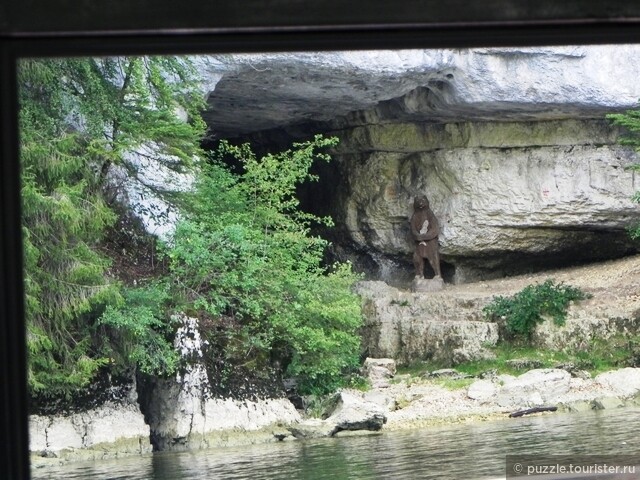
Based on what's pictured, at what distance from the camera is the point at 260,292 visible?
1577cm

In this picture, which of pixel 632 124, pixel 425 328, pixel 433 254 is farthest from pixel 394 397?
pixel 632 124

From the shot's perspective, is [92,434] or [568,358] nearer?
[92,434]

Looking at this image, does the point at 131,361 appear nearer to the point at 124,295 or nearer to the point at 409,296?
the point at 124,295

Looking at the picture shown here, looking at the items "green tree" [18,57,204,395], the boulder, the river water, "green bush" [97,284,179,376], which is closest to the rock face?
"green tree" [18,57,204,395]

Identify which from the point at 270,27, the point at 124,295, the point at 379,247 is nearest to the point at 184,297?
the point at 124,295

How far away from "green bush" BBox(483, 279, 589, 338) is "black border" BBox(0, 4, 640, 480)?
16045 millimetres

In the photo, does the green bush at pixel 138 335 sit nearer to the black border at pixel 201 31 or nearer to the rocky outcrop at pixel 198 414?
the rocky outcrop at pixel 198 414

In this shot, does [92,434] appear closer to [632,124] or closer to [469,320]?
[469,320]

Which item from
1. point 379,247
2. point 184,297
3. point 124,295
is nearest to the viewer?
point 124,295

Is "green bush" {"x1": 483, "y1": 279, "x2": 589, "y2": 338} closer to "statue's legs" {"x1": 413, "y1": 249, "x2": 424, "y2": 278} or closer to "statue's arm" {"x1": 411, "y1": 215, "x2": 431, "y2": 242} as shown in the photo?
"statue's legs" {"x1": 413, "y1": 249, "x2": 424, "y2": 278}

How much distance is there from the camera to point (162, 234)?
1580 centimetres

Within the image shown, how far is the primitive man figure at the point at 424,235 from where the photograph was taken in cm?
2159

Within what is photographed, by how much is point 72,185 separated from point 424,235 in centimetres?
952

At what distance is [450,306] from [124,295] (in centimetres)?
730
